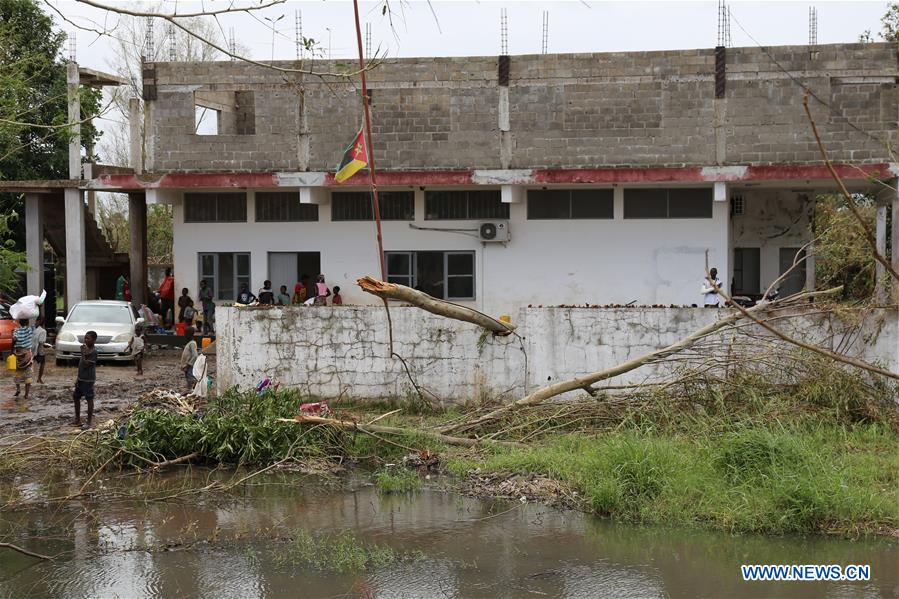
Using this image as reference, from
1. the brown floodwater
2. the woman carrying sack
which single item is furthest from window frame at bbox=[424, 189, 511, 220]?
the brown floodwater

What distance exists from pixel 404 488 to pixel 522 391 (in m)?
3.28

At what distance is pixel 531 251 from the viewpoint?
72.5 feet

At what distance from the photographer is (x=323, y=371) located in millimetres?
13031

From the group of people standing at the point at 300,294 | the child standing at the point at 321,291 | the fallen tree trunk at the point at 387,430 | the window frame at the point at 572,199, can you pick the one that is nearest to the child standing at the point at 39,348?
the group of people standing at the point at 300,294

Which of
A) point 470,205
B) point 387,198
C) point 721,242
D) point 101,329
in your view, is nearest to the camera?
point 101,329

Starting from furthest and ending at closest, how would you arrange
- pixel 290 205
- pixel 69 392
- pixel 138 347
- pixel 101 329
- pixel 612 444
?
pixel 290 205
pixel 101 329
pixel 138 347
pixel 69 392
pixel 612 444

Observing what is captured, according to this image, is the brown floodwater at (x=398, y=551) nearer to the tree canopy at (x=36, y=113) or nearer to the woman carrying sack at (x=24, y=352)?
the woman carrying sack at (x=24, y=352)

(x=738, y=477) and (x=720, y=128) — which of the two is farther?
(x=720, y=128)

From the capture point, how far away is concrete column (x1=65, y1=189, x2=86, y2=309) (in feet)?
76.0

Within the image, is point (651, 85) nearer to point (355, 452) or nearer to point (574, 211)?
point (574, 211)

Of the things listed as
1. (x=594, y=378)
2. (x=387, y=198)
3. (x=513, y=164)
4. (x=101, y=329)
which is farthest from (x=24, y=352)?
(x=513, y=164)

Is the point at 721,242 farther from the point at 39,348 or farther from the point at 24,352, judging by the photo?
the point at 24,352

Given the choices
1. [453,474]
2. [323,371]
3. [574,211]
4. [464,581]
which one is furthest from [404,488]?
[574,211]

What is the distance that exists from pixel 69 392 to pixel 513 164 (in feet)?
35.2
